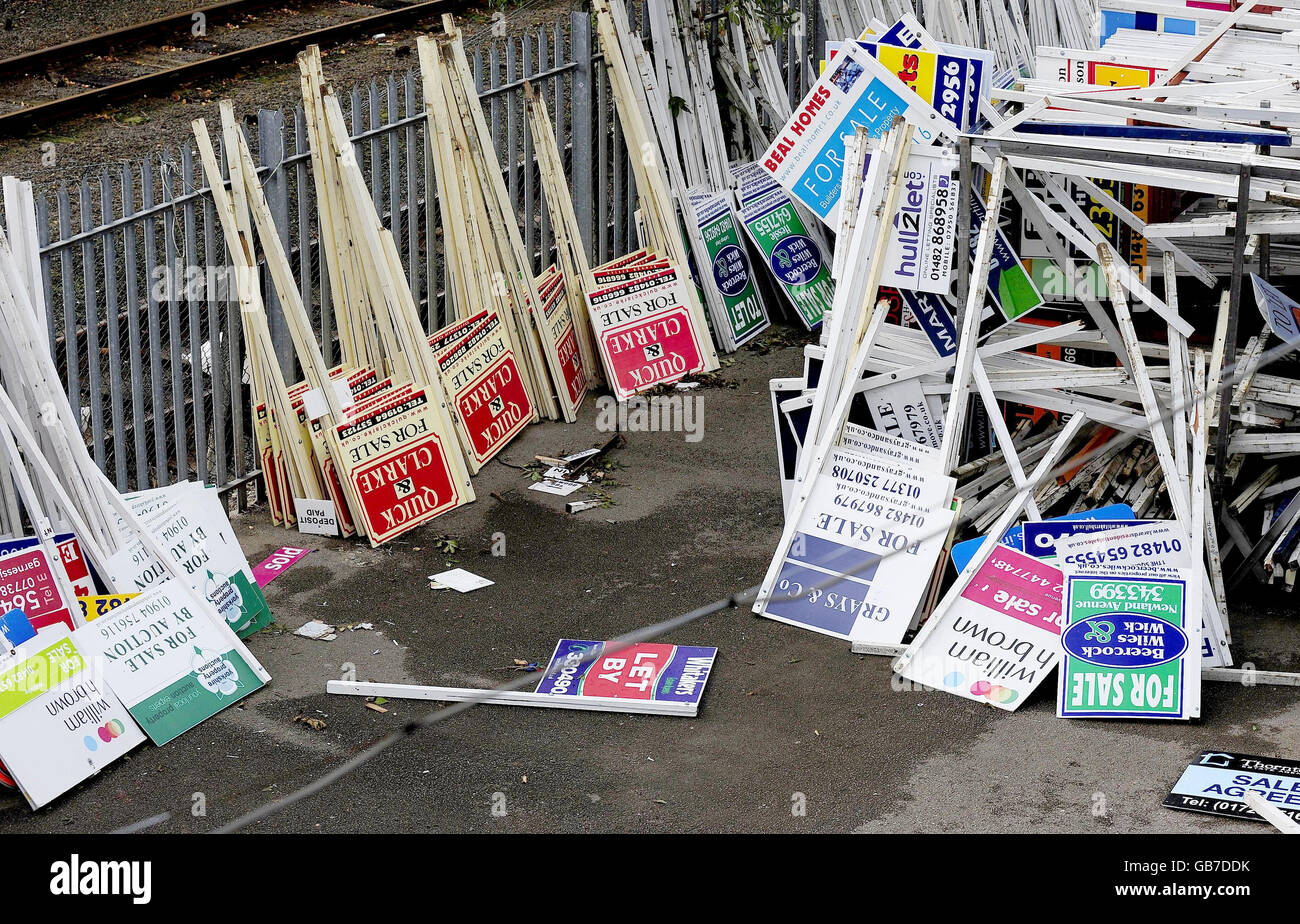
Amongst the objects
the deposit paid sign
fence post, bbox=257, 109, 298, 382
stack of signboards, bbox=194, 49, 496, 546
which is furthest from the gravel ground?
the deposit paid sign

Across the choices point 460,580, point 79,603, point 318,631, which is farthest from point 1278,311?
point 79,603

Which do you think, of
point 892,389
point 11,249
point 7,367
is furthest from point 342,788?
point 892,389

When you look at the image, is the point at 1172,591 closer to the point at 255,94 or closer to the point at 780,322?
the point at 780,322

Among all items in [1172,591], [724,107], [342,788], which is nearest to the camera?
[342,788]

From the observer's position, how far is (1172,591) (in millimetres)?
6473

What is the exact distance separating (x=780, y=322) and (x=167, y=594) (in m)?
5.84

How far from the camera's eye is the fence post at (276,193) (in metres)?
8.17

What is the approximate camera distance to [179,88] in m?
14.0

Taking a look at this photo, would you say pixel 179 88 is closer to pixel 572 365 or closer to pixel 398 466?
pixel 572 365

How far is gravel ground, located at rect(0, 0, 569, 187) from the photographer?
40.8ft

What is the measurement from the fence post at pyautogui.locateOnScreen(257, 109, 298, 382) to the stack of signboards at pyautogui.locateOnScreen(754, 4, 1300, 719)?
2813 mm

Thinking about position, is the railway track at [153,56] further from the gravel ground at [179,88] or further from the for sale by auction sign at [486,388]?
the for sale by auction sign at [486,388]

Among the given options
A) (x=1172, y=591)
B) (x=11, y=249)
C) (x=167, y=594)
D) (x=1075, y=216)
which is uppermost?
(x=11, y=249)
